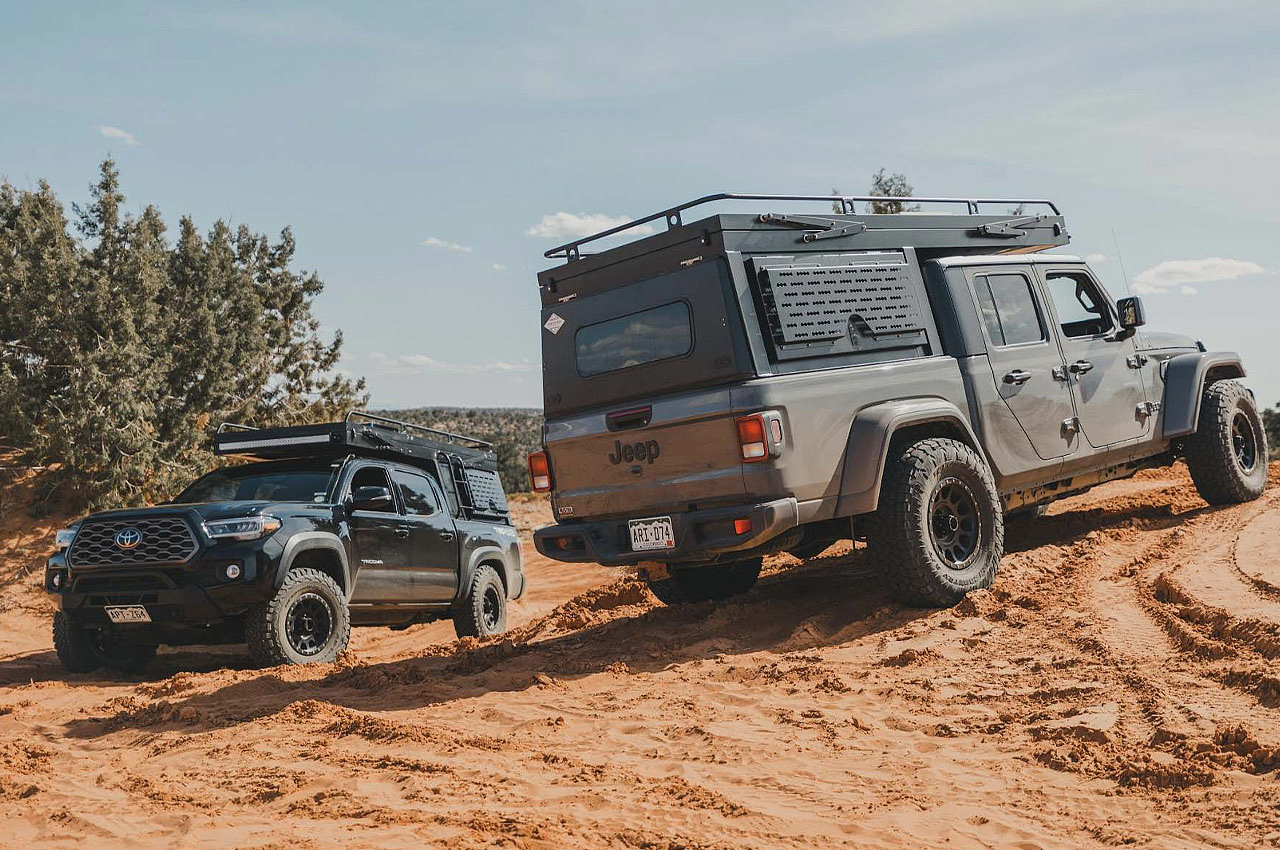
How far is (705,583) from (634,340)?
251cm

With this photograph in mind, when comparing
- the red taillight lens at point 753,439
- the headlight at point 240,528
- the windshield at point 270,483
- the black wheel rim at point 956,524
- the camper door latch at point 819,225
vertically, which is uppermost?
the camper door latch at point 819,225

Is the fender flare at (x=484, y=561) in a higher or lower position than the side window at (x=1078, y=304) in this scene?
lower

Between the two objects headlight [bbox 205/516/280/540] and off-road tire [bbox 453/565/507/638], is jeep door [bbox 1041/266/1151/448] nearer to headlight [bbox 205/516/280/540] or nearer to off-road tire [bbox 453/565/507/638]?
off-road tire [bbox 453/565/507/638]

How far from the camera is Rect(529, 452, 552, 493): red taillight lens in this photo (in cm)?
762

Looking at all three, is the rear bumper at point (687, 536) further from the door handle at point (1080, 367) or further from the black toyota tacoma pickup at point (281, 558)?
the door handle at point (1080, 367)

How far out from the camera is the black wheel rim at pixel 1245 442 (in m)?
10.4

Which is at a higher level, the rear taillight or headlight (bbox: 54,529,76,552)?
headlight (bbox: 54,529,76,552)

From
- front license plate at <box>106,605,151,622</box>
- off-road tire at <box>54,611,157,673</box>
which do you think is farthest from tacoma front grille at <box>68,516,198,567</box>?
off-road tire at <box>54,611,157,673</box>

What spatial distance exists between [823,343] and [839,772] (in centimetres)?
321

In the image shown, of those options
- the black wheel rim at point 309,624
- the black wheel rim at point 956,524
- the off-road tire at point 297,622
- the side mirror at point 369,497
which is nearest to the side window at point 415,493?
the side mirror at point 369,497

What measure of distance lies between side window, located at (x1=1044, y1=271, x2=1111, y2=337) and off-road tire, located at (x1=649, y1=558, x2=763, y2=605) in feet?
10.3

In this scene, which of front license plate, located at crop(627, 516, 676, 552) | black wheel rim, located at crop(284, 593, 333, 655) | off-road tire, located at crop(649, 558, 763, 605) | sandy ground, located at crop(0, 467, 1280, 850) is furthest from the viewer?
off-road tire, located at crop(649, 558, 763, 605)

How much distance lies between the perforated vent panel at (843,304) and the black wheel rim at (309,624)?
4124 millimetres

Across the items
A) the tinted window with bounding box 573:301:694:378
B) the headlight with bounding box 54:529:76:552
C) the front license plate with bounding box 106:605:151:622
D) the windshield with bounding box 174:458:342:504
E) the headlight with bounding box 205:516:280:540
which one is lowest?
the front license plate with bounding box 106:605:151:622
